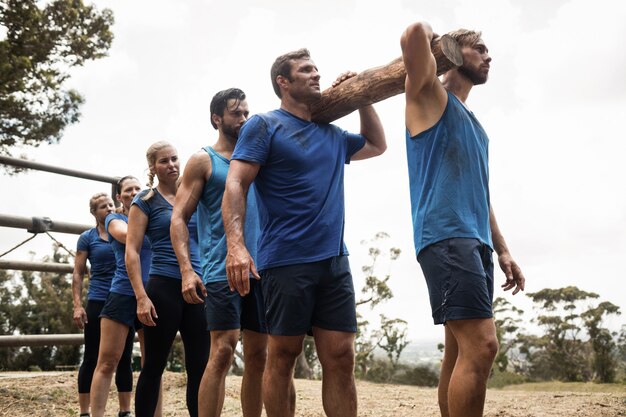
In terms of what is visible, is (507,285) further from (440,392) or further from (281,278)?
(281,278)

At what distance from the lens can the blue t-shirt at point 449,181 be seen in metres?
2.81

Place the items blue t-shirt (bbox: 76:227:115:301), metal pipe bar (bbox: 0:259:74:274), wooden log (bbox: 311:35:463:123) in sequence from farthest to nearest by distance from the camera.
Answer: metal pipe bar (bbox: 0:259:74:274), blue t-shirt (bbox: 76:227:115:301), wooden log (bbox: 311:35:463:123)

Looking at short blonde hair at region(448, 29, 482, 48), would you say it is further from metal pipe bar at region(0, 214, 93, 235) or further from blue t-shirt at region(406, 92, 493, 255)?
metal pipe bar at region(0, 214, 93, 235)

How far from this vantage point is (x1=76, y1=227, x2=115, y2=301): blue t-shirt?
17.1ft

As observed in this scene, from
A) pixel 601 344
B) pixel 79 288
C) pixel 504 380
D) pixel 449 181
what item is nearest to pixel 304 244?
pixel 449 181

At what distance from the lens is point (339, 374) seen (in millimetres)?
2943

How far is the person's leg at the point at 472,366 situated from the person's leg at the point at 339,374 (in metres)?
0.47

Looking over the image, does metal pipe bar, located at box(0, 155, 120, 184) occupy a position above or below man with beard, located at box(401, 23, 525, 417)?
above

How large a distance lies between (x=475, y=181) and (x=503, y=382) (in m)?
11.6

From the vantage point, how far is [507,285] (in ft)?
10.9

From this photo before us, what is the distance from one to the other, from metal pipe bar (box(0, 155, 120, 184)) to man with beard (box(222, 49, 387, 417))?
359cm

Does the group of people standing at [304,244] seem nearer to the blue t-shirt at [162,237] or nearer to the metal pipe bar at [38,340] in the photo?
the blue t-shirt at [162,237]

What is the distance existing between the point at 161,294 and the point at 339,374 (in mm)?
1351

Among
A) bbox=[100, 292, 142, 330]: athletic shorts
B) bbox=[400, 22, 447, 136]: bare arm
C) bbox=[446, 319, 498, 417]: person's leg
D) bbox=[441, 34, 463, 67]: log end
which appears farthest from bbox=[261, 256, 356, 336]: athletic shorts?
bbox=[100, 292, 142, 330]: athletic shorts
